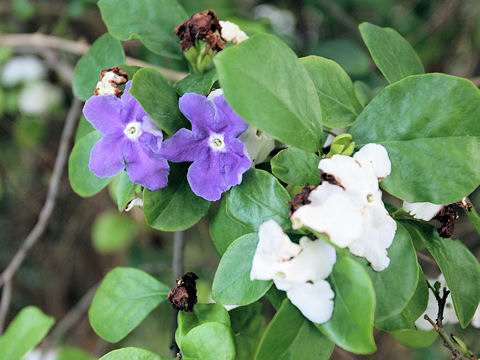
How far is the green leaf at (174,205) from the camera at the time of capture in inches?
24.9

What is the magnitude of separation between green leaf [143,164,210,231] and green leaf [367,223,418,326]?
0.24 metres

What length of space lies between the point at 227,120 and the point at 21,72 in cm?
145

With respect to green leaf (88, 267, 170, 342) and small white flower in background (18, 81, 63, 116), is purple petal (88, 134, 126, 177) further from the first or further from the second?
small white flower in background (18, 81, 63, 116)

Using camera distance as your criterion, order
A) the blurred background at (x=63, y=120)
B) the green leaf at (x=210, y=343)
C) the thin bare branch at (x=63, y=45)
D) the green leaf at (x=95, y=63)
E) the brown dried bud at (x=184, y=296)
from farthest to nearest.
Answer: the blurred background at (x=63, y=120) → the thin bare branch at (x=63, y=45) → the green leaf at (x=95, y=63) → the brown dried bud at (x=184, y=296) → the green leaf at (x=210, y=343)

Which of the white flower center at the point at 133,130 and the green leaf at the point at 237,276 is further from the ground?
the white flower center at the point at 133,130

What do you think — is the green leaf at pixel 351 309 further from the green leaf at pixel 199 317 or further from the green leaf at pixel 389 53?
the green leaf at pixel 389 53

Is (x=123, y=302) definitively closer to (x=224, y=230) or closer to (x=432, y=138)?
(x=224, y=230)

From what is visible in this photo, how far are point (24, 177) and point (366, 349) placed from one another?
1.97 metres

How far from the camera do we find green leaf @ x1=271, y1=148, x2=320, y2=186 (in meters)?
0.56

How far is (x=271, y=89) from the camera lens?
1.70 feet

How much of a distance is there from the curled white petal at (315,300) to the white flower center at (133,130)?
26cm

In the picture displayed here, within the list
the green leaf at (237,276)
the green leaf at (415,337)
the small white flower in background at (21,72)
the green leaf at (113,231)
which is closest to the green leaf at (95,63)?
the green leaf at (237,276)

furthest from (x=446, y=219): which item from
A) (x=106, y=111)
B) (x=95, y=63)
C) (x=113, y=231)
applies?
(x=113, y=231)

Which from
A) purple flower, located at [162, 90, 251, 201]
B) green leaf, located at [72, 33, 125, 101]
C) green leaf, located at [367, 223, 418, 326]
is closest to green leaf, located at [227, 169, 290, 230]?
purple flower, located at [162, 90, 251, 201]
